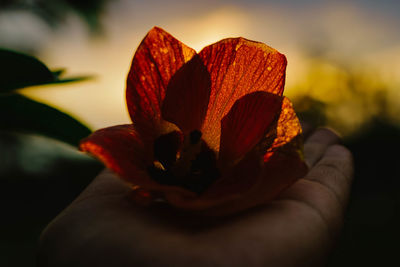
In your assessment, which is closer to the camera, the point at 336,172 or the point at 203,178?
the point at 203,178

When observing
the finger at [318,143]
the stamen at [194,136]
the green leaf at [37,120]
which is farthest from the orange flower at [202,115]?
the finger at [318,143]

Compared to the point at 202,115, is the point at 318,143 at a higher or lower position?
lower

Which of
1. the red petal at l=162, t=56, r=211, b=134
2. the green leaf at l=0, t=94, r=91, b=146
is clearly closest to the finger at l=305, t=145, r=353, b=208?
the red petal at l=162, t=56, r=211, b=134

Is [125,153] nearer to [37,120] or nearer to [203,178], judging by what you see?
[203,178]

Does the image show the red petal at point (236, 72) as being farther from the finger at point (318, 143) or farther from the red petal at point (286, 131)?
the finger at point (318, 143)

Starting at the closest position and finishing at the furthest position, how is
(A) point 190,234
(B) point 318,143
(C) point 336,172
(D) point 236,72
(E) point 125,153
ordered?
(A) point 190,234, (E) point 125,153, (D) point 236,72, (C) point 336,172, (B) point 318,143

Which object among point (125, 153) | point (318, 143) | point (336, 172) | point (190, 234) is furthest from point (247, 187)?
point (318, 143)
